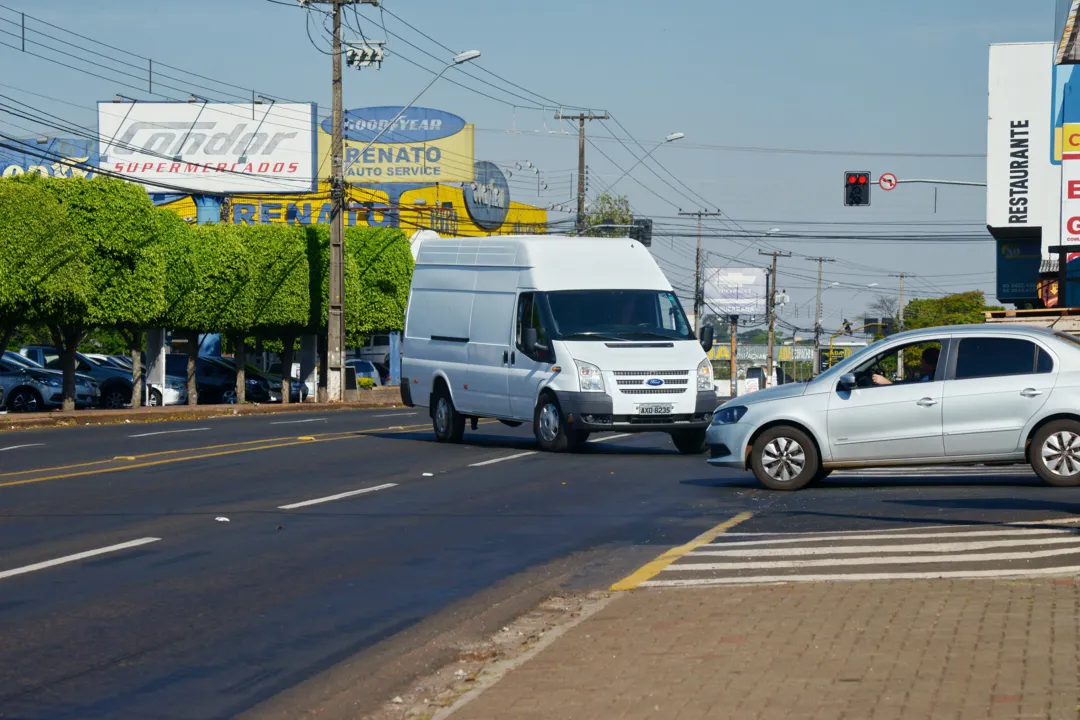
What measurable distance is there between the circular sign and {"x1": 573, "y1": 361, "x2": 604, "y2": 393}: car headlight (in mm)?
65017

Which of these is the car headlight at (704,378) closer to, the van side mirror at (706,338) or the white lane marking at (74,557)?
the van side mirror at (706,338)

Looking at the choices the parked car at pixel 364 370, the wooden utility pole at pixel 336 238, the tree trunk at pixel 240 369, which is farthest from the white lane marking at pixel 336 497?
the parked car at pixel 364 370

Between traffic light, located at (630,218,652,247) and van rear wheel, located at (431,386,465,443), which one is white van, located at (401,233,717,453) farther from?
traffic light, located at (630,218,652,247)

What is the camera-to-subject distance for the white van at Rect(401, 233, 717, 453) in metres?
19.6

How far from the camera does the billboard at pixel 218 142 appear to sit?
250 ft

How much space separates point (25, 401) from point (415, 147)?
47.6 metres

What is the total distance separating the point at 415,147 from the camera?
84.7m

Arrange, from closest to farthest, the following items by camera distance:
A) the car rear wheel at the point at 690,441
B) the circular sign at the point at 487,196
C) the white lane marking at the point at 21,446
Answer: the car rear wheel at the point at 690,441, the white lane marking at the point at 21,446, the circular sign at the point at 487,196

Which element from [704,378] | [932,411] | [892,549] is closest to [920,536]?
[892,549]

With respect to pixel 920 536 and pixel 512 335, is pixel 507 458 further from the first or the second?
pixel 920 536

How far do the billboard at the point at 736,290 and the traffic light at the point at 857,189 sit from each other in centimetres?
8939

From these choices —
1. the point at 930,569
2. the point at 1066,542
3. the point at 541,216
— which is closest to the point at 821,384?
the point at 1066,542

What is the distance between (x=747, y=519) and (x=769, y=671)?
6.27 m

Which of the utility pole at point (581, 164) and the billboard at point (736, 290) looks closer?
the utility pole at point (581, 164)
